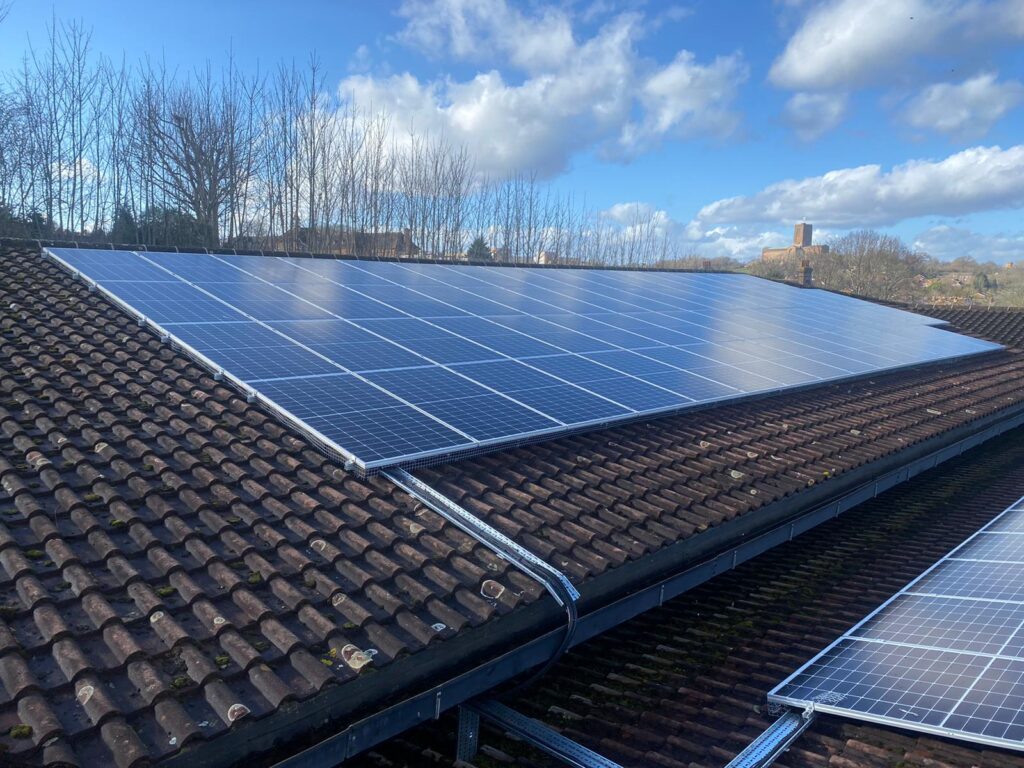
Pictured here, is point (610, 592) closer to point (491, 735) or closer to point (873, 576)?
point (491, 735)

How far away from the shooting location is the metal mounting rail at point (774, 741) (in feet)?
16.4

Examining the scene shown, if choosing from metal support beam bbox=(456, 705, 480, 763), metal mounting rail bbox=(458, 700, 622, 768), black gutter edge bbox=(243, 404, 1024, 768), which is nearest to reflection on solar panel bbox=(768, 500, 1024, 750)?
black gutter edge bbox=(243, 404, 1024, 768)

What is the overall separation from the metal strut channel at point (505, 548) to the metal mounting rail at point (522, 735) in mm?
381

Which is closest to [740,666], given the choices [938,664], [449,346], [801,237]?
[938,664]

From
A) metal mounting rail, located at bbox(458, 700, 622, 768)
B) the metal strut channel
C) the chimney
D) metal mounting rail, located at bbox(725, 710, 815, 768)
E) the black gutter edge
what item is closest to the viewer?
the black gutter edge

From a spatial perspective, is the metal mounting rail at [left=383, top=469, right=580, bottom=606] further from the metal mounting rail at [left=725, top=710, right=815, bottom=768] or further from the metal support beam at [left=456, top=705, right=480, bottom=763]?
the metal mounting rail at [left=725, top=710, right=815, bottom=768]

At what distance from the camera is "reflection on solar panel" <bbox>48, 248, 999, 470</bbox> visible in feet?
25.8

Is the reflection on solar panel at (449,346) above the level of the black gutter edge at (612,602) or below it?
above

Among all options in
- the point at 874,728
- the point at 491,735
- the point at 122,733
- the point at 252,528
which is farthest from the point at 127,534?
the point at 874,728

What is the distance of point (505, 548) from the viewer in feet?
19.6

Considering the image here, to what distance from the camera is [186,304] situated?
10312mm

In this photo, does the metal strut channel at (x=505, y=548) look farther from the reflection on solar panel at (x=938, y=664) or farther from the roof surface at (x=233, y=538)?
the reflection on solar panel at (x=938, y=664)

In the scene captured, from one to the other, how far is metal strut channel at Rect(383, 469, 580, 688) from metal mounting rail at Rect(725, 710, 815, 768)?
1453 millimetres

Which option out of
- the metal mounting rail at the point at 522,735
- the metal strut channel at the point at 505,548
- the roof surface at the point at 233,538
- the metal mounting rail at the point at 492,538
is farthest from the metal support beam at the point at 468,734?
the metal mounting rail at the point at 492,538
